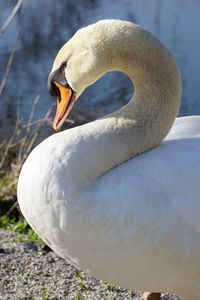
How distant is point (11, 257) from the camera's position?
3980 millimetres

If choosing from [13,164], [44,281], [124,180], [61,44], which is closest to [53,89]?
[124,180]

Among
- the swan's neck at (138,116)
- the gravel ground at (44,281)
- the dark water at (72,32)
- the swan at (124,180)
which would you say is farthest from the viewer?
the dark water at (72,32)

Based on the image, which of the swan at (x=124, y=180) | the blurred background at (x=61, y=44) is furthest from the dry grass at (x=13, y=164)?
the swan at (x=124, y=180)

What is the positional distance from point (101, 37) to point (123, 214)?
78 cm

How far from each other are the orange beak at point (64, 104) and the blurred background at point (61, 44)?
266cm

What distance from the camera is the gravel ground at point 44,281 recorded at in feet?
11.8

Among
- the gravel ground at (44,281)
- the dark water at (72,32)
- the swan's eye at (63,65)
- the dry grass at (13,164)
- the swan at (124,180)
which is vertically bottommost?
the dark water at (72,32)

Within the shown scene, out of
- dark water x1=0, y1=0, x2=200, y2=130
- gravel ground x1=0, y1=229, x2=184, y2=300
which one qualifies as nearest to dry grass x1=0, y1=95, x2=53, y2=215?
gravel ground x1=0, y1=229, x2=184, y2=300

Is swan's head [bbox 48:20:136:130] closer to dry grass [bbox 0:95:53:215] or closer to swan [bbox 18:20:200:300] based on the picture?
swan [bbox 18:20:200:300]

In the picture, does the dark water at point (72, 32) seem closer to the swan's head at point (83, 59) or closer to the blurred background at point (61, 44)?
the blurred background at point (61, 44)

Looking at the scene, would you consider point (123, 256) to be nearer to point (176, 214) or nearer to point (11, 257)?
point (176, 214)

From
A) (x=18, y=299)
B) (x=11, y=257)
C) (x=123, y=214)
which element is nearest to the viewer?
(x=123, y=214)

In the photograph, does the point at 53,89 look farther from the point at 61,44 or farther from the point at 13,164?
the point at 61,44

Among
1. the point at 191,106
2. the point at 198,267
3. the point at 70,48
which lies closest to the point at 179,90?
the point at 70,48
